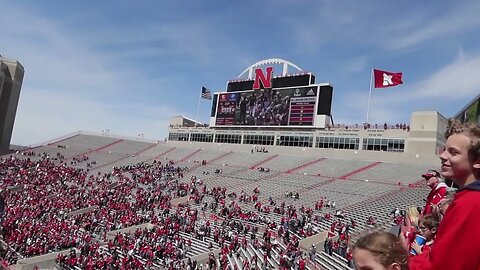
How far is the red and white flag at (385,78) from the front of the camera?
1572 inches

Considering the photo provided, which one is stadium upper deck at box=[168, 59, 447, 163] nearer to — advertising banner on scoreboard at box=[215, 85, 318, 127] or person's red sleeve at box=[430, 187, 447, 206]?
advertising banner on scoreboard at box=[215, 85, 318, 127]

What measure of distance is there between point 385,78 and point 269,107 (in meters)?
13.9

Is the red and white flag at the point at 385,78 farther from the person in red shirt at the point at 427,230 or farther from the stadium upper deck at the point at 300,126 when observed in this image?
the person in red shirt at the point at 427,230

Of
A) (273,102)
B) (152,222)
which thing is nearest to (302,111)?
(273,102)

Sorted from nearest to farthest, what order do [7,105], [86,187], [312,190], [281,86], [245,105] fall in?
[312,190] → [86,187] → [281,86] → [245,105] → [7,105]

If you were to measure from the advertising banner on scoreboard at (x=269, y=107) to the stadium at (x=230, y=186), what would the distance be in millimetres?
156

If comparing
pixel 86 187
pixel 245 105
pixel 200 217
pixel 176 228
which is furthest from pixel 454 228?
pixel 245 105

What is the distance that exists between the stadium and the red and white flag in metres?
4.21

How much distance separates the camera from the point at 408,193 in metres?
30.4

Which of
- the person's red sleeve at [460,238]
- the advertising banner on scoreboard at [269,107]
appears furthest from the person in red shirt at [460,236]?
the advertising banner on scoreboard at [269,107]

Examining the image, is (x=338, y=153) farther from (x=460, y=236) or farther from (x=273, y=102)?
(x=460, y=236)

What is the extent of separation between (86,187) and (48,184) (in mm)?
3738

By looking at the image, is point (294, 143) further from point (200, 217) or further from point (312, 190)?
point (200, 217)

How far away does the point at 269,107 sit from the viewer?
48.7 meters
